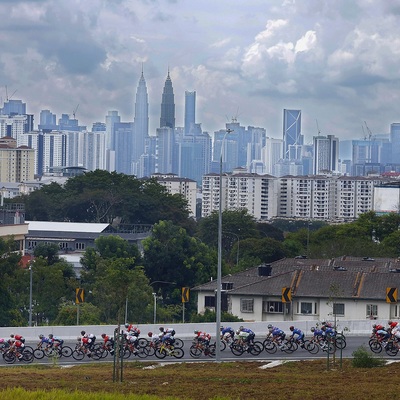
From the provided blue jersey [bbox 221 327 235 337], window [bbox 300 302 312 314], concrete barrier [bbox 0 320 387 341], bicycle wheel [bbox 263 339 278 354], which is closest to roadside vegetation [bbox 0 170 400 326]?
concrete barrier [bbox 0 320 387 341]

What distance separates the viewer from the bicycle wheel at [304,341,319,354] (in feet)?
125

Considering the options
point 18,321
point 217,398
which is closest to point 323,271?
point 18,321

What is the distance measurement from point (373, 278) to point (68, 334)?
681 inches

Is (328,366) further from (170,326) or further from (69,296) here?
(69,296)

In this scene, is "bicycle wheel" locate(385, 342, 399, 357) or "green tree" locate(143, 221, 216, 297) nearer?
"bicycle wheel" locate(385, 342, 399, 357)

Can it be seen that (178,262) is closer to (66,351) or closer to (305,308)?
(305,308)

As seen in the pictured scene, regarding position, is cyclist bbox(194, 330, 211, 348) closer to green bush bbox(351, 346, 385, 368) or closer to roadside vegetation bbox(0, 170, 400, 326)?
roadside vegetation bbox(0, 170, 400, 326)

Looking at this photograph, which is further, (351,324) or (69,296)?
(69,296)

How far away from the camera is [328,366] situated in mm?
31391

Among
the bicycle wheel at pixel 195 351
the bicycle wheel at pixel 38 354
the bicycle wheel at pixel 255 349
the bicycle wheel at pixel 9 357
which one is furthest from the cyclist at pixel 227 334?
the bicycle wheel at pixel 9 357

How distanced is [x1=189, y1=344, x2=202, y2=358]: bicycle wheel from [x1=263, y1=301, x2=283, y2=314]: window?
1709 centimetres

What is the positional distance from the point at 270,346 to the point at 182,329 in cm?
572

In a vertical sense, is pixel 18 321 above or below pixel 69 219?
below

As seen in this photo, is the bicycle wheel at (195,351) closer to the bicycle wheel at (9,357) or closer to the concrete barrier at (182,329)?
the concrete barrier at (182,329)
